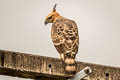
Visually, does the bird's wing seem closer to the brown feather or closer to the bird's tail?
the brown feather

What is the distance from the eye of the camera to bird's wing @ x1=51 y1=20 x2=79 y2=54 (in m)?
11.8

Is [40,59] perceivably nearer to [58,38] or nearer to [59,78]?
[59,78]

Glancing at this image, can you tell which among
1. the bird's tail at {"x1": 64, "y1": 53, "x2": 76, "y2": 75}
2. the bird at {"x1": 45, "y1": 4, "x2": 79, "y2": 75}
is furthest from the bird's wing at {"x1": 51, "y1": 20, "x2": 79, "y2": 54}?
the bird's tail at {"x1": 64, "y1": 53, "x2": 76, "y2": 75}

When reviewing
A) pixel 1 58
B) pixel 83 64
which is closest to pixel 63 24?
pixel 83 64

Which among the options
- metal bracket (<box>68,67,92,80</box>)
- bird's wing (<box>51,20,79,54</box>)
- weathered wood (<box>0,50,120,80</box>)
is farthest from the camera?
bird's wing (<box>51,20,79,54</box>)

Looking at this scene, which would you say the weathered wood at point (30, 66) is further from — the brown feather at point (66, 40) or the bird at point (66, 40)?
the brown feather at point (66, 40)

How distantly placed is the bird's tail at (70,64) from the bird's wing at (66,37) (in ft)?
0.65

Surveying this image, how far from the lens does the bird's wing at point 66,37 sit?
38.9ft

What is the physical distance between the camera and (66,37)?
39.3 feet

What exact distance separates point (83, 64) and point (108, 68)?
2.09 feet

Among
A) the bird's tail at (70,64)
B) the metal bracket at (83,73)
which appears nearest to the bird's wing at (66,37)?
the bird's tail at (70,64)

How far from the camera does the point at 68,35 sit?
11945mm

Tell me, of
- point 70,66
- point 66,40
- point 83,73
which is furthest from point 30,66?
point 66,40

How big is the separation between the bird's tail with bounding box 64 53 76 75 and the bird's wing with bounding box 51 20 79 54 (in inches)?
7.8
